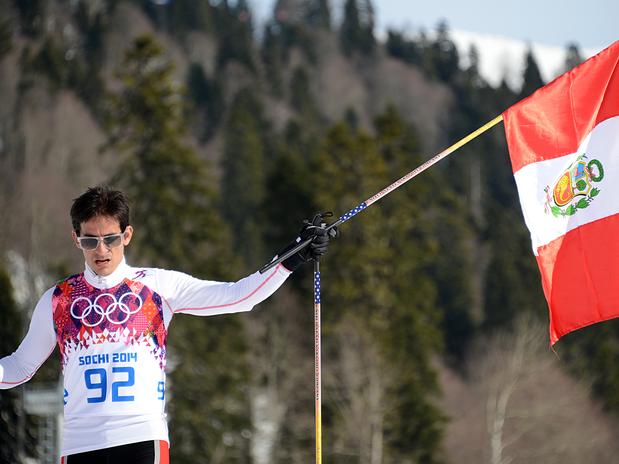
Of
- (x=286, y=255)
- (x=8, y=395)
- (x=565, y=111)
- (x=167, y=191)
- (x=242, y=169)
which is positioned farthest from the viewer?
(x=242, y=169)

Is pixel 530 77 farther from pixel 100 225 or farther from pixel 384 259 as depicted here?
pixel 100 225

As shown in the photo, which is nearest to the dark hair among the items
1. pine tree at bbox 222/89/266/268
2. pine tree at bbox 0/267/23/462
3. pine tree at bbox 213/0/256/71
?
pine tree at bbox 0/267/23/462

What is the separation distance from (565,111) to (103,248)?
8.70 feet

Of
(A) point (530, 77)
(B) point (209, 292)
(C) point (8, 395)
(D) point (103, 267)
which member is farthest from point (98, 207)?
(A) point (530, 77)

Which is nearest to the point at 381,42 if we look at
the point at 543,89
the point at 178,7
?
the point at 178,7

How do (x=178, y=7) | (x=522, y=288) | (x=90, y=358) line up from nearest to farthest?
(x=90, y=358) → (x=522, y=288) → (x=178, y=7)

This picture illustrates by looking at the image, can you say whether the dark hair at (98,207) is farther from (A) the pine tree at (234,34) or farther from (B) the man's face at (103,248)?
(A) the pine tree at (234,34)

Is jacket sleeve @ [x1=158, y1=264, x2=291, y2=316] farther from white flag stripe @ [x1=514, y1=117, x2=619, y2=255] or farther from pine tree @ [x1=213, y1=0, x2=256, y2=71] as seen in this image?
pine tree @ [x1=213, y1=0, x2=256, y2=71]

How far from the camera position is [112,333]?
167 inches

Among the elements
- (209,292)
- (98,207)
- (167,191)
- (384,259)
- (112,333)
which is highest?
(167,191)

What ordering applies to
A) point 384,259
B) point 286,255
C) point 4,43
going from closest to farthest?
1. point 286,255
2. point 384,259
3. point 4,43

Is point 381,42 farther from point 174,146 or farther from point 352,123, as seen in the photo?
point 174,146

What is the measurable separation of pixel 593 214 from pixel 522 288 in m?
38.8

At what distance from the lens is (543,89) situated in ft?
19.9
